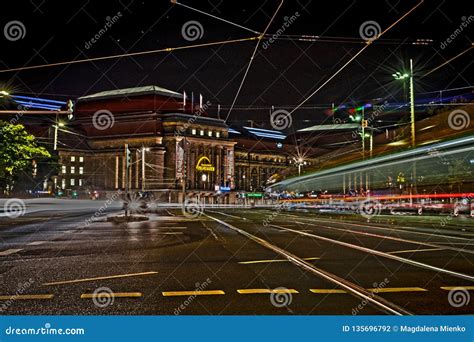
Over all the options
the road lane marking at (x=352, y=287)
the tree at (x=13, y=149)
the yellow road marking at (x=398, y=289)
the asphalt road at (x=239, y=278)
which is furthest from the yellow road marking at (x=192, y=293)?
the tree at (x=13, y=149)

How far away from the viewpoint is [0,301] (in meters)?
6.46

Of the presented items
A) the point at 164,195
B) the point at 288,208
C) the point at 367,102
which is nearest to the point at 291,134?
the point at 164,195

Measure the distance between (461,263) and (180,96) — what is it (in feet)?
389

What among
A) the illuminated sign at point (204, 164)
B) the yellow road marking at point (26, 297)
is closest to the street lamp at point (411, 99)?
the yellow road marking at point (26, 297)

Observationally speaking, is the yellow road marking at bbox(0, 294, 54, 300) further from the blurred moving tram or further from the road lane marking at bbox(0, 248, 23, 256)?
the blurred moving tram

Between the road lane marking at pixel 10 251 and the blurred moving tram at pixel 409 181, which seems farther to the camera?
the blurred moving tram at pixel 409 181

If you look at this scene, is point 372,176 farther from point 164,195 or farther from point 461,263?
point 164,195

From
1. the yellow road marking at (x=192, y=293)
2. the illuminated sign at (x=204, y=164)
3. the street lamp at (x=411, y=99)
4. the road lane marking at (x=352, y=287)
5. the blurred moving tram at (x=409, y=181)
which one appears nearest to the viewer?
the road lane marking at (x=352, y=287)

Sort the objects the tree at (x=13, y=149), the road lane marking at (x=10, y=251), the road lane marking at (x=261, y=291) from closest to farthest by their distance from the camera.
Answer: the road lane marking at (x=261, y=291) < the road lane marking at (x=10, y=251) < the tree at (x=13, y=149)

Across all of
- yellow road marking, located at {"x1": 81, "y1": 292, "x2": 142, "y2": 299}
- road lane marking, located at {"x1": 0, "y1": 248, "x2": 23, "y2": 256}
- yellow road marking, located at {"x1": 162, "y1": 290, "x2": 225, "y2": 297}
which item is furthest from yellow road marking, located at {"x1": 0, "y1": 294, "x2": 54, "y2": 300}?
road lane marking, located at {"x1": 0, "y1": 248, "x2": 23, "y2": 256}

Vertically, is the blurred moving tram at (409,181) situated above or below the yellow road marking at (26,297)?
above

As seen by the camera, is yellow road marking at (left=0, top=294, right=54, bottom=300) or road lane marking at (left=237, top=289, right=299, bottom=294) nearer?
yellow road marking at (left=0, top=294, right=54, bottom=300)

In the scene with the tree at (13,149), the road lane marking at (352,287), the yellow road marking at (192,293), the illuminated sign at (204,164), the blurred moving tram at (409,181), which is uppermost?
the illuminated sign at (204,164)

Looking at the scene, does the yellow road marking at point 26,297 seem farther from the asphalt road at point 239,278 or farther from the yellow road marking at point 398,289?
the yellow road marking at point 398,289
